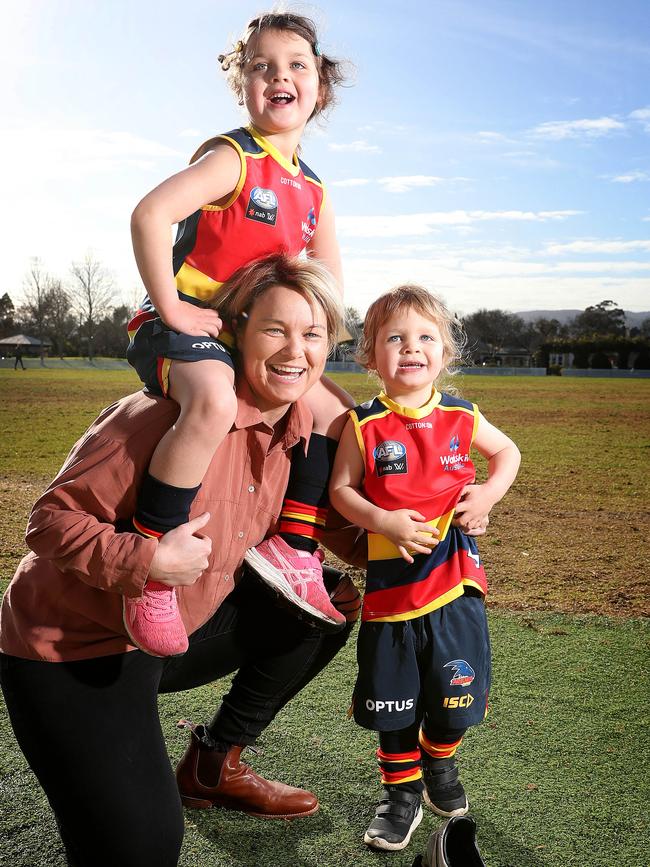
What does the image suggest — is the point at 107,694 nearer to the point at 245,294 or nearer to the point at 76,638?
the point at 76,638

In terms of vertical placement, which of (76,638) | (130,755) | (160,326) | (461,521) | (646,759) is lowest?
(646,759)

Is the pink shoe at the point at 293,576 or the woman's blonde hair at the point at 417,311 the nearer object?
the pink shoe at the point at 293,576

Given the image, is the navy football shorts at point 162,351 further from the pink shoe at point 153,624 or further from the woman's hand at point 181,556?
the pink shoe at point 153,624

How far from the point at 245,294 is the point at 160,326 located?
256 millimetres

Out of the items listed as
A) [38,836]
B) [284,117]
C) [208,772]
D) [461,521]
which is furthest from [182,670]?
[284,117]

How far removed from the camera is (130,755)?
2.09 meters

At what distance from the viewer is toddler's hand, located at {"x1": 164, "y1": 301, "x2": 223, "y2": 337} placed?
2297 millimetres

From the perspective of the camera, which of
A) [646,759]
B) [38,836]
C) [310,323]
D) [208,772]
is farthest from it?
[646,759]

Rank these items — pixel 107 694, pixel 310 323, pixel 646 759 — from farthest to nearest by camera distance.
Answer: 1. pixel 646 759
2. pixel 310 323
3. pixel 107 694

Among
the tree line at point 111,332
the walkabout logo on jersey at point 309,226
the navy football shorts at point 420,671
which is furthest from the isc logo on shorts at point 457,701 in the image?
the tree line at point 111,332

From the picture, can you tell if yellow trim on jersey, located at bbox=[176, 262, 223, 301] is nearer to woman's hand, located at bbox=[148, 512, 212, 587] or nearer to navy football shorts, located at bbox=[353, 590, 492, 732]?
woman's hand, located at bbox=[148, 512, 212, 587]

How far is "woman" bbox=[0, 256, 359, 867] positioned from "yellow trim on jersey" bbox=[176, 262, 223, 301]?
10cm

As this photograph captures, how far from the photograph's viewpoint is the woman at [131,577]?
204 centimetres

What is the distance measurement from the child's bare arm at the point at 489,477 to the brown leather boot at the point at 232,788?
1014 mm
